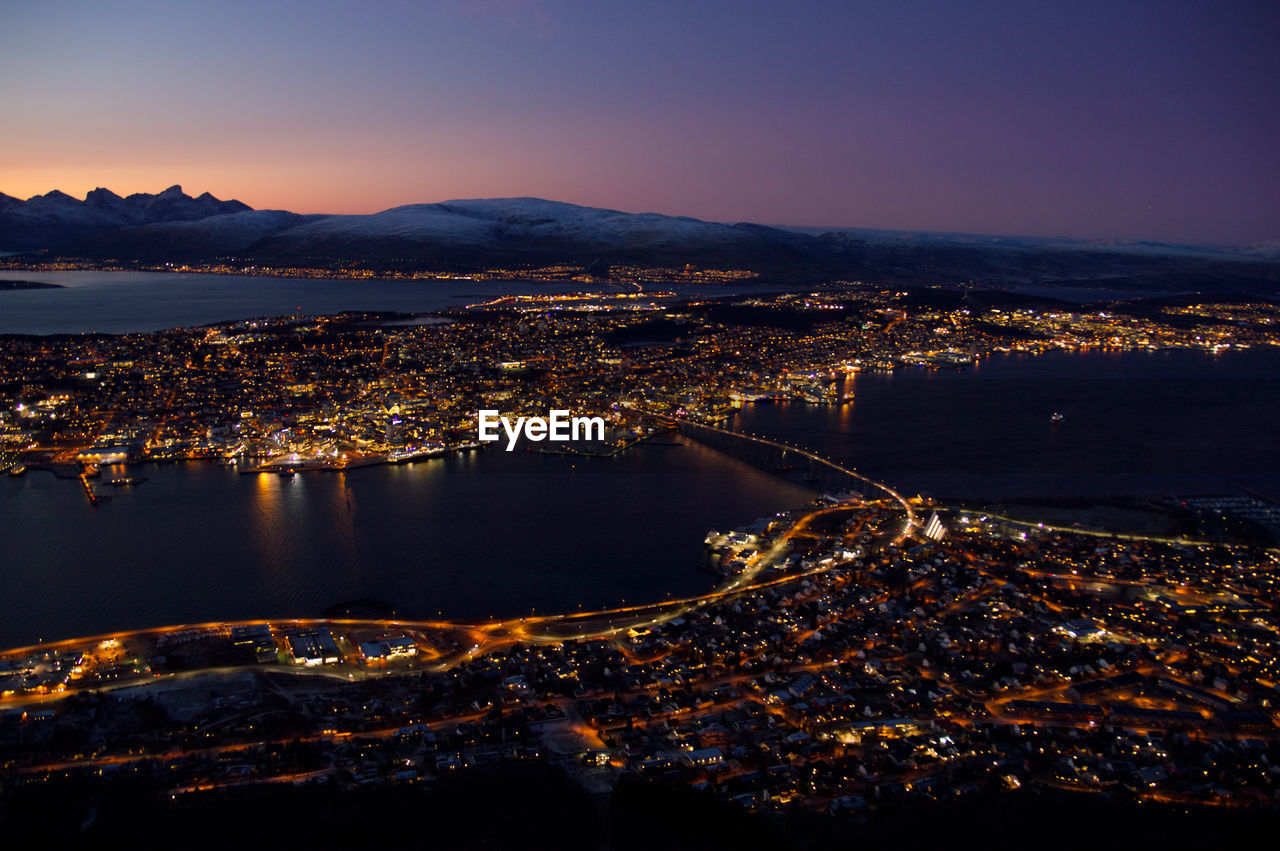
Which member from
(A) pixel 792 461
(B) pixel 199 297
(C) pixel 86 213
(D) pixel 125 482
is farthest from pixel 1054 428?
(C) pixel 86 213

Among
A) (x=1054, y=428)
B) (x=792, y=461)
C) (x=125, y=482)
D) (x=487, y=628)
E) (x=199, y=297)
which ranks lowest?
(x=487, y=628)

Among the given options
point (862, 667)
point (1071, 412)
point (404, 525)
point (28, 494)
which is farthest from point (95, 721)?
point (1071, 412)

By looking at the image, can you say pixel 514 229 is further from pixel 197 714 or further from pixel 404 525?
pixel 197 714

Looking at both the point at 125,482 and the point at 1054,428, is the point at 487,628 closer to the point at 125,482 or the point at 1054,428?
the point at 125,482

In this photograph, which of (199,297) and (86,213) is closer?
(199,297)

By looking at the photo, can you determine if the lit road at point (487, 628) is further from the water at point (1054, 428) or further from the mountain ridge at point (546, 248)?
the mountain ridge at point (546, 248)

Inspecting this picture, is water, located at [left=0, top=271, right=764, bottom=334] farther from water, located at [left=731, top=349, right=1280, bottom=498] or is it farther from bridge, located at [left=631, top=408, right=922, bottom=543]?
water, located at [left=731, top=349, right=1280, bottom=498]

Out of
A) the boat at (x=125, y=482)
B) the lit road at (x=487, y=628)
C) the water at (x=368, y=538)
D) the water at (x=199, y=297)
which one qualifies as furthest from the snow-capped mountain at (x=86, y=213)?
the lit road at (x=487, y=628)
